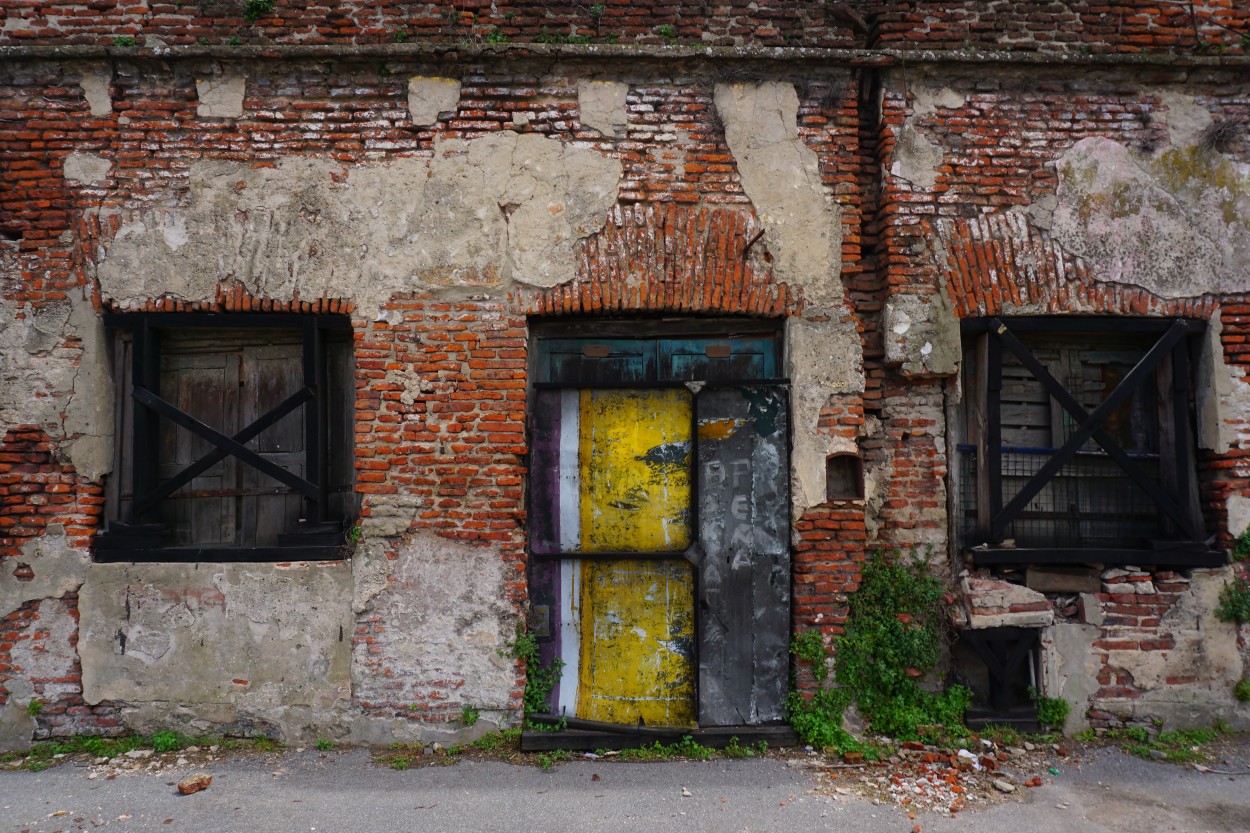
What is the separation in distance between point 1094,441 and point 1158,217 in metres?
1.55

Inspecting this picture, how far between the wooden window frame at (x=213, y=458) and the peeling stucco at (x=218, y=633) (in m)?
0.10

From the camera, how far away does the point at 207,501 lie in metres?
4.71

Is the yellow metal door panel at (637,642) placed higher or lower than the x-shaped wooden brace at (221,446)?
lower

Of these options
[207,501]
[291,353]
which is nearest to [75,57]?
[291,353]

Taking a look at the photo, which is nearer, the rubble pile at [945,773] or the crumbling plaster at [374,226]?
the rubble pile at [945,773]

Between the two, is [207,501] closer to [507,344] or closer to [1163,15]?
[507,344]

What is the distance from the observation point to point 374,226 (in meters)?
4.46

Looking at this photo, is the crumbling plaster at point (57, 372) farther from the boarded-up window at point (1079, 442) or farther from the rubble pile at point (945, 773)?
the boarded-up window at point (1079, 442)

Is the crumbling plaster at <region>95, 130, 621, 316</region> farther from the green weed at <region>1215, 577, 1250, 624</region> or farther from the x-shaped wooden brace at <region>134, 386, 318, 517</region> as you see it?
the green weed at <region>1215, 577, 1250, 624</region>

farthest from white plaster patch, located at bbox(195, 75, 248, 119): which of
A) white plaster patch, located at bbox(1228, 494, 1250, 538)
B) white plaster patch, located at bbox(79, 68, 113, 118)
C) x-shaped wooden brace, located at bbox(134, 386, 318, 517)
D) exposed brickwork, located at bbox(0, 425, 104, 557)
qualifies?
white plaster patch, located at bbox(1228, 494, 1250, 538)

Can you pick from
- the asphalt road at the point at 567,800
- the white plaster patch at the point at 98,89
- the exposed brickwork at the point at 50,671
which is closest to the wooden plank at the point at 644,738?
the asphalt road at the point at 567,800

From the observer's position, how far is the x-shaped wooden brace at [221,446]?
443 centimetres

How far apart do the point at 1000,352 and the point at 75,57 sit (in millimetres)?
6374

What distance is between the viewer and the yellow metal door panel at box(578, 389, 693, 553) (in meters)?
4.53
